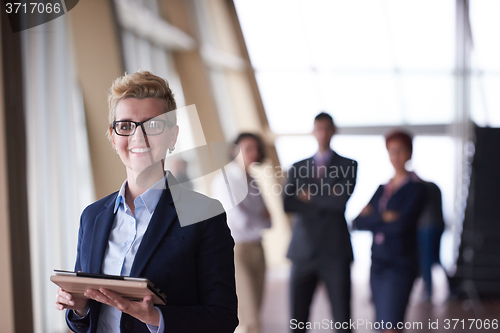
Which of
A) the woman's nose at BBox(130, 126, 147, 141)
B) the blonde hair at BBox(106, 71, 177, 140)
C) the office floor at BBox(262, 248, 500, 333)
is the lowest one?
the office floor at BBox(262, 248, 500, 333)

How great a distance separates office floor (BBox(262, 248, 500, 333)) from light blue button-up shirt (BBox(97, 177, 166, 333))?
1373 millimetres

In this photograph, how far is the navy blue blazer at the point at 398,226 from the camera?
2.52 metres

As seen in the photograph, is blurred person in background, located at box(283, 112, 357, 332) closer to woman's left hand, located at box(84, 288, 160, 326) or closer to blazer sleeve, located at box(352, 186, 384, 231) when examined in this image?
blazer sleeve, located at box(352, 186, 384, 231)

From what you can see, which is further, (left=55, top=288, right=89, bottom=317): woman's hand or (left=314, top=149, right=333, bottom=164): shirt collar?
(left=314, top=149, right=333, bottom=164): shirt collar

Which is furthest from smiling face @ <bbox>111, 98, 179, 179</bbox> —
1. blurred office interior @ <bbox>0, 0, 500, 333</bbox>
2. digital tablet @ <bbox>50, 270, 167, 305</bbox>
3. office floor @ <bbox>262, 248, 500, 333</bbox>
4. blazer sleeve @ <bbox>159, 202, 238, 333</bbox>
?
office floor @ <bbox>262, 248, 500, 333</bbox>

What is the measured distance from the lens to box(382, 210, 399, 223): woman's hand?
2.54m

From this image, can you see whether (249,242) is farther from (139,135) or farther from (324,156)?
(139,135)

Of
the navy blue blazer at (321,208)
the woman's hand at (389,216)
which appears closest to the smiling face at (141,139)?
the navy blue blazer at (321,208)

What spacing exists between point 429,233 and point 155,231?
1819 millimetres

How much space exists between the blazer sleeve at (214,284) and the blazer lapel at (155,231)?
110mm

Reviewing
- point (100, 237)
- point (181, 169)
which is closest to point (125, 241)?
point (100, 237)

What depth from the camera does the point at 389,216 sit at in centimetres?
254

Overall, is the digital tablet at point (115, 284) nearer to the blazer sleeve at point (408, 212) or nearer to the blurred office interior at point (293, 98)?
the blurred office interior at point (293, 98)

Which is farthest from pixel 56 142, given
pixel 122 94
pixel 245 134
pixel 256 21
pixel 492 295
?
pixel 492 295
